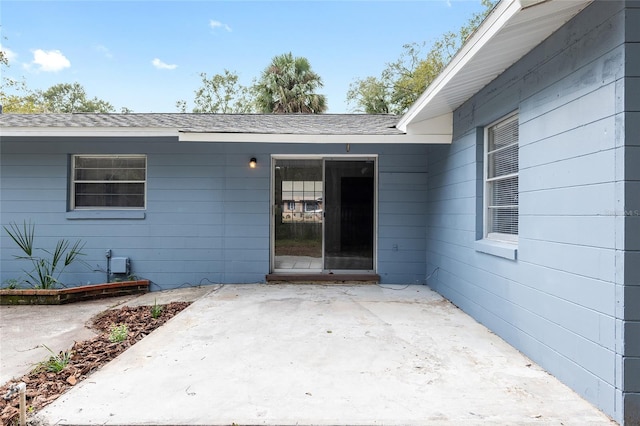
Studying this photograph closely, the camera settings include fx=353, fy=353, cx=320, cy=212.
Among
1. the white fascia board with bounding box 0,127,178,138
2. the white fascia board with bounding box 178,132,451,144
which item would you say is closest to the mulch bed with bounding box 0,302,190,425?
the white fascia board with bounding box 178,132,451,144

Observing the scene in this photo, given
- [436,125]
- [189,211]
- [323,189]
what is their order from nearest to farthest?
[436,125], [189,211], [323,189]

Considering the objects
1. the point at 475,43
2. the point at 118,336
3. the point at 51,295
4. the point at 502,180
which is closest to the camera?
the point at 475,43

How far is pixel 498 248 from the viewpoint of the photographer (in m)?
3.61

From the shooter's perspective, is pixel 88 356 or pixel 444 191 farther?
pixel 444 191

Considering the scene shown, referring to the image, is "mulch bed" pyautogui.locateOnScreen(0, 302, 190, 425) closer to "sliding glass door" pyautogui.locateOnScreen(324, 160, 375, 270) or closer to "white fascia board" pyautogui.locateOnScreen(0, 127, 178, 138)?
"white fascia board" pyautogui.locateOnScreen(0, 127, 178, 138)

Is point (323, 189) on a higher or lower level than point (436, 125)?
lower

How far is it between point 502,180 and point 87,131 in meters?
5.94

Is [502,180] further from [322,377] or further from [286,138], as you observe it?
[286,138]

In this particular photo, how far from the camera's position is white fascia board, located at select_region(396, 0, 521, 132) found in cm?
237

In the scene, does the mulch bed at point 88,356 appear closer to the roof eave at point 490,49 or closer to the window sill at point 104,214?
the window sill at point 104,214

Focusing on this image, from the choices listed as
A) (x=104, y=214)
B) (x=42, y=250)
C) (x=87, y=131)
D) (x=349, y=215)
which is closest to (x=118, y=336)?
(x=104, y=214)

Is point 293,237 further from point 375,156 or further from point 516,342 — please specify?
point 516,342

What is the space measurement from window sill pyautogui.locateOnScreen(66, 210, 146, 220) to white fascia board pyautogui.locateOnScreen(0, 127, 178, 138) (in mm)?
1370

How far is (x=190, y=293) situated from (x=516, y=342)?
4.59 metres
